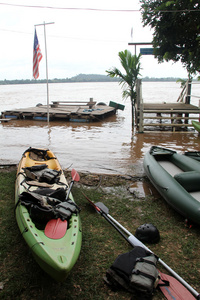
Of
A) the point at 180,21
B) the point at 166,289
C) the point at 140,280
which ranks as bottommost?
the point at 166,289

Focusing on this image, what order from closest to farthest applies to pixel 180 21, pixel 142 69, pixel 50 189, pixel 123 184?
1. pixel 50 189
2. pixel 123 184
3. pixel 180 21
4. pixel 142 69

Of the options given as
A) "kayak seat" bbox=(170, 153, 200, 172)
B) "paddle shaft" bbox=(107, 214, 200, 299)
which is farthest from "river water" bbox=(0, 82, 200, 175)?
"paddle shaft" bbox=(107, 214, 200, 299)

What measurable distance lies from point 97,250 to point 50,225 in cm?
81

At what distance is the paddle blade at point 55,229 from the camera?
132 inches

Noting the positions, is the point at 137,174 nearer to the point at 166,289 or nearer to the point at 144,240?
the point at 144,240

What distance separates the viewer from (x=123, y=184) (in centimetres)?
618

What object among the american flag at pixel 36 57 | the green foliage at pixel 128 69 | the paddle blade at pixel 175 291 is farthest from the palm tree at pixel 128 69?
the paddle blade at pixel 175 291

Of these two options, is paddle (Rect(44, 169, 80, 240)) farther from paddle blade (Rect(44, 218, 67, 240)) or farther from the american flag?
the american flag

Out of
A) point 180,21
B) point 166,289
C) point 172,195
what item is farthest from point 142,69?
point 166,289

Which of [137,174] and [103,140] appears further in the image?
[103,140]

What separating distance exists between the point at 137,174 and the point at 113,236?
310 centimetres

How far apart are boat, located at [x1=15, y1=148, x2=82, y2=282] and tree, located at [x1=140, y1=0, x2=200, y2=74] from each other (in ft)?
23.8

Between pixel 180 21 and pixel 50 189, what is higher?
pixel 180 21

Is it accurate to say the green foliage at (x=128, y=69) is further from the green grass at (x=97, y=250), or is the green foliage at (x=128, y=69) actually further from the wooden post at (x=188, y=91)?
the green grass at (x=97, y=250)
